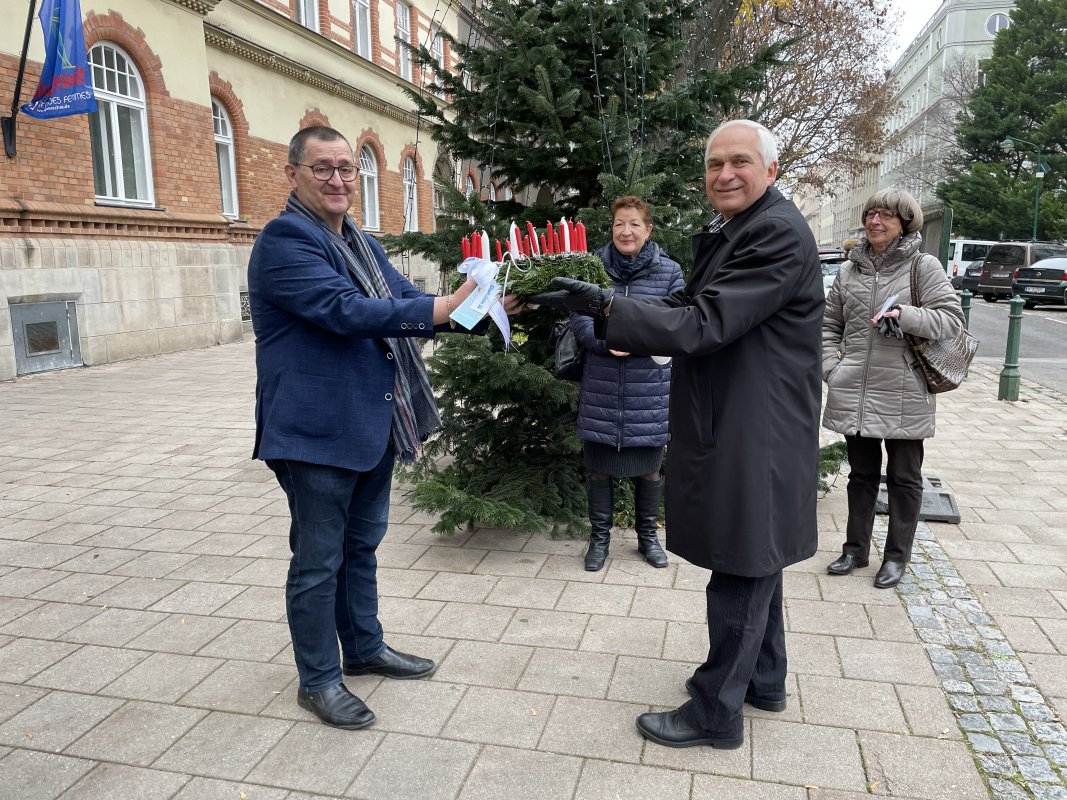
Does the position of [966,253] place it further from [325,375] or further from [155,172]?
[325,375]

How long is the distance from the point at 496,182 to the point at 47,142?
26.8ft

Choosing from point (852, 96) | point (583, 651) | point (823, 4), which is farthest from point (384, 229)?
point (583, 651)

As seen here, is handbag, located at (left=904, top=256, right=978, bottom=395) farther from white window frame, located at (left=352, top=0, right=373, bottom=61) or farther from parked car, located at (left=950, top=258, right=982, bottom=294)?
parked car, located at (left=950, top=258, right=982, bottom=294)

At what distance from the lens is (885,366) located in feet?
13.8

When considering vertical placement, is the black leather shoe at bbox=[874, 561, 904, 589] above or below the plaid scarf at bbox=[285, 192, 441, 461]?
below

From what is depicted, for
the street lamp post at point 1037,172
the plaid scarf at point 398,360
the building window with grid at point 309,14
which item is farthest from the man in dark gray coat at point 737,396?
the street lamp post at point 1037,172

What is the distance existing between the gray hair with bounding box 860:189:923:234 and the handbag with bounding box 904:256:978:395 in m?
0.17

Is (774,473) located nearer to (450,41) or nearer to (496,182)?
(496,182)

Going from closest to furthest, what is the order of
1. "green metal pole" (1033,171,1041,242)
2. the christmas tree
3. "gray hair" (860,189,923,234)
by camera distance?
"gray hair" (860,189,923,234) < the christmas tree < "green metal pole" (1033,171,1041,242)

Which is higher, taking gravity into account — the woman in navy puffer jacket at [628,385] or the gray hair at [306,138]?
the gray hair at [306,138]

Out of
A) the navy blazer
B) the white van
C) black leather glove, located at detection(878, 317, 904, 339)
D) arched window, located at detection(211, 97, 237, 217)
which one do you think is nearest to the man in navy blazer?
the navy blazer

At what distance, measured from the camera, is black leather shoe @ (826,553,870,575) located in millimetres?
4329

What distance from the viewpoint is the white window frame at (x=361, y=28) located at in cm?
1938

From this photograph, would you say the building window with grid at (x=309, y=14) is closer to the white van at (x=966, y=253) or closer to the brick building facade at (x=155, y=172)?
the brick building facade at (x=155, y=172)
